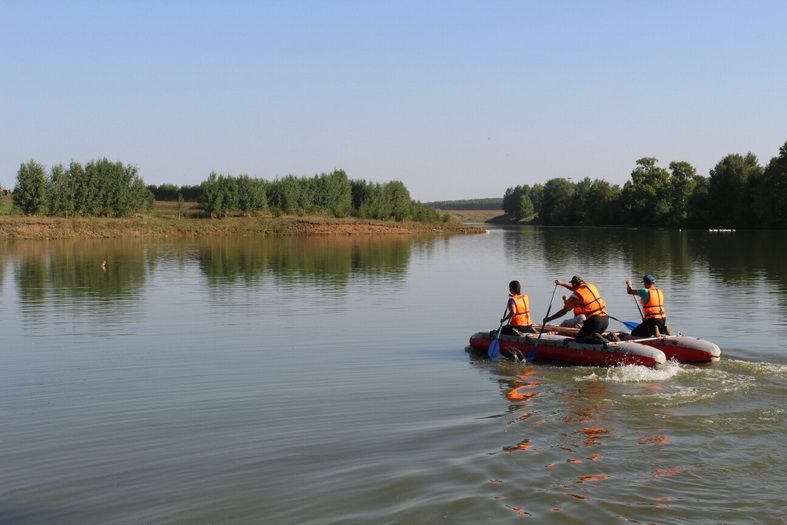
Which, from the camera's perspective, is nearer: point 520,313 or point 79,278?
point 520,313

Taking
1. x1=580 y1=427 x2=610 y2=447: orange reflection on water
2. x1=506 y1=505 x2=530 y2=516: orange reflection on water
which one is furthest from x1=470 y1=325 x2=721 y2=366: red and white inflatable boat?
x1=506 y1=505 x2=530 y2=516: orange reflection on water

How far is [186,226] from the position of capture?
99312 millimetres

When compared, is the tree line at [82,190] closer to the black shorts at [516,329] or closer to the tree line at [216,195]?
the tree line at [216,195]

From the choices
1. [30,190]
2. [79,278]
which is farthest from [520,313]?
[30,190]

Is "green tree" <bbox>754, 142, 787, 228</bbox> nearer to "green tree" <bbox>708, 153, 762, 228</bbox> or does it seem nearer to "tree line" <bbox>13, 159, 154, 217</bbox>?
"green tree" <bbox>708, 153, 762, 228</bbox>

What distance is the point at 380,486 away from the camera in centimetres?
950

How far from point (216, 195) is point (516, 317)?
319ft

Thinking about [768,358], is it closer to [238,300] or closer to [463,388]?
[463,388]

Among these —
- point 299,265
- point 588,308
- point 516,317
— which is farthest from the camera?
point 299,265

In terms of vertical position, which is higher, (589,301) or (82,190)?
(82,190)

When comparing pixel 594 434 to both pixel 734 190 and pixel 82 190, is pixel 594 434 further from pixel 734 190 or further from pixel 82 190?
pixel 734 190

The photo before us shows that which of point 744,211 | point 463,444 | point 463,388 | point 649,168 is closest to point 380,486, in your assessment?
point 463,444

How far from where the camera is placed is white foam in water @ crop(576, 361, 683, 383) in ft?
50.8

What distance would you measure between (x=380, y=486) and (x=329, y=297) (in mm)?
21953
